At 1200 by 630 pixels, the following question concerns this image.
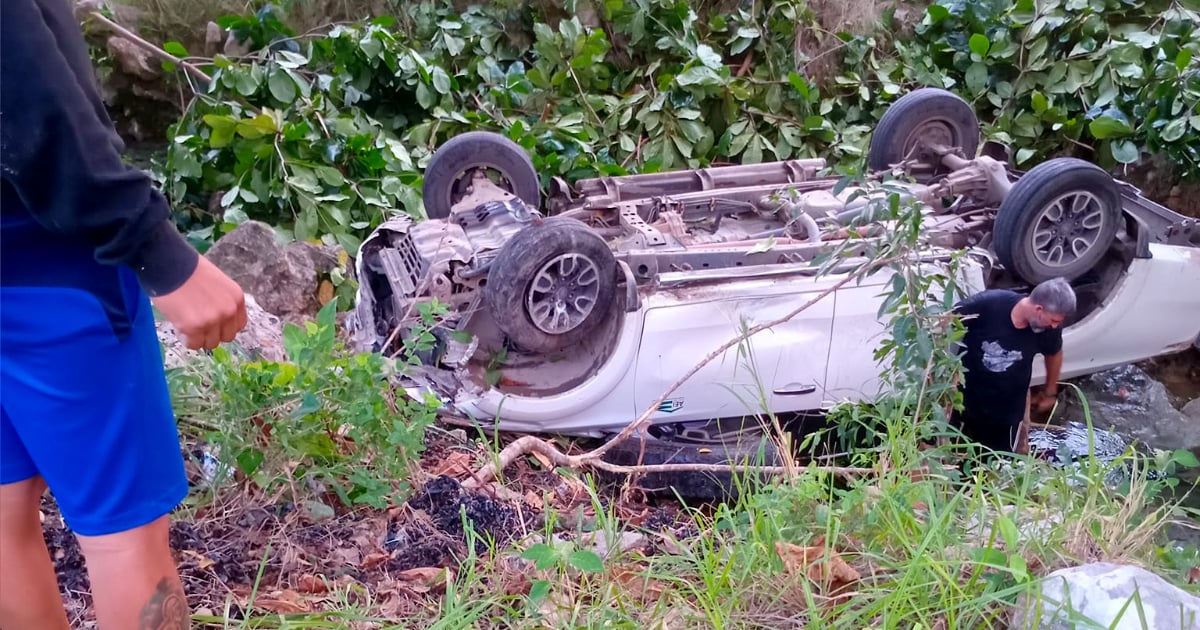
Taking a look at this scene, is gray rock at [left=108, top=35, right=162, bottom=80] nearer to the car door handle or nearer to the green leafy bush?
the green leafy bush

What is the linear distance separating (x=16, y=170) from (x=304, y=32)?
6860mm

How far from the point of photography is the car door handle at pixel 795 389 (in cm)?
384

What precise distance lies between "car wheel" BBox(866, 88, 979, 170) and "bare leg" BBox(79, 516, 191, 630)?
13.4 feet

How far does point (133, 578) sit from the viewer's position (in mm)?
1637

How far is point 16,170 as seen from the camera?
1354mm

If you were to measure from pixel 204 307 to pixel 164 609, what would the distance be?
59 cm

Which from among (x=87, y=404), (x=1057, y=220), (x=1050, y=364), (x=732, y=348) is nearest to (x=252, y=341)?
(x=732, y=348)

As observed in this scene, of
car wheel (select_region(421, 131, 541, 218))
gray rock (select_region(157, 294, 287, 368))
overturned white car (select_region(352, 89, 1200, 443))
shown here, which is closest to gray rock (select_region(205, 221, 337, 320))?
gray rock (select_region(157, 294, 287, 368))

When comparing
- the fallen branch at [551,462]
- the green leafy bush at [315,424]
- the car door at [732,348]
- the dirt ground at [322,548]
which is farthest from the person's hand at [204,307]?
the car door at [732,348]

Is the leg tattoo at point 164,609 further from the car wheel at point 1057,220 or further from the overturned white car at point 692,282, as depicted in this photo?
the car wheel at point 1057,220

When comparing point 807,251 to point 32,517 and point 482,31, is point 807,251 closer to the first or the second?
point 32,517

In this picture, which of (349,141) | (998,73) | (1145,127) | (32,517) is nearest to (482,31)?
(349,141)

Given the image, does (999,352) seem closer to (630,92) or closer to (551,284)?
(551,284)

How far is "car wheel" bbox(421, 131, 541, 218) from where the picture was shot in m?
4.62
